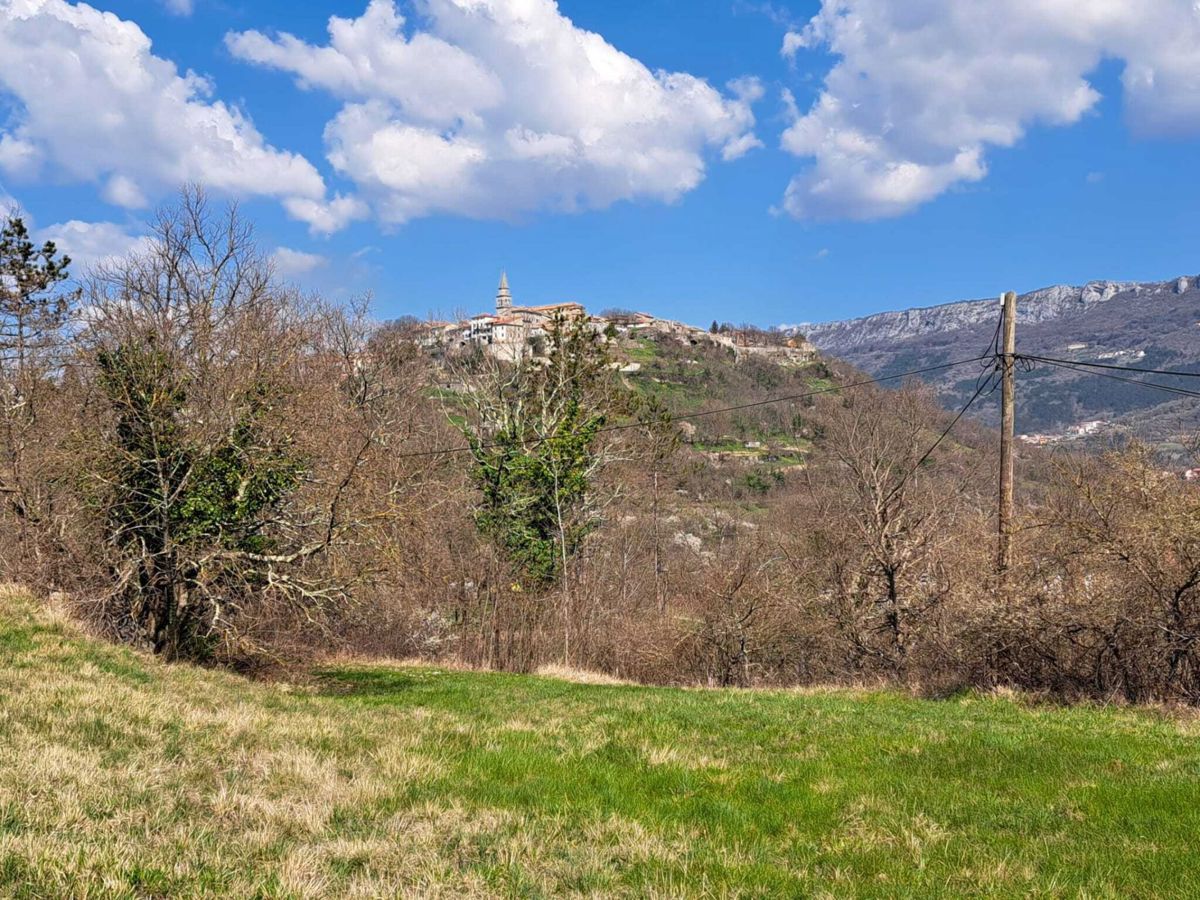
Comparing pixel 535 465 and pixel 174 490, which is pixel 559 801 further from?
pixel 535 465

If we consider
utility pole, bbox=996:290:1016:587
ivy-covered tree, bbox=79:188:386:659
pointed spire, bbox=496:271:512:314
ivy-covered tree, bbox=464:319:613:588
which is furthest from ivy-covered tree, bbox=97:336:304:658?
pointed spire, bbox=496:271:512:314

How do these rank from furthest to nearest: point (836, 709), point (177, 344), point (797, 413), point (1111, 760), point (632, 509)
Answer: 1. point (797, 413)
2. point (632, 509)
3. point (177, 344)
4. point (836, 709)
5. point (1111, 760)

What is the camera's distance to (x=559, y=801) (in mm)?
6875

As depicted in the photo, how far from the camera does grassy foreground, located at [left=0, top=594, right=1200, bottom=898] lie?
484cm

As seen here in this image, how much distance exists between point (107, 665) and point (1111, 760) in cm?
1285

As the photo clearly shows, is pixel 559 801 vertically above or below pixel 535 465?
below

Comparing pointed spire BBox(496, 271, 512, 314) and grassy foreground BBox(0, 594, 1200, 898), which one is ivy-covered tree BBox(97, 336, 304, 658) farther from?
pointed spire BBox(496, 271, 512, 314)

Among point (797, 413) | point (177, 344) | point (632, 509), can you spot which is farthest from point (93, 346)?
point (797, 413)

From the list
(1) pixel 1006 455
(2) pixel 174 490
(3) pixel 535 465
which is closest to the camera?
(2) pixel 174 490

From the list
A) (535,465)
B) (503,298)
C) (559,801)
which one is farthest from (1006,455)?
(503,298)

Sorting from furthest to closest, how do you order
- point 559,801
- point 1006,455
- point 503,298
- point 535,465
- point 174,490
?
point 503,298 → point 535,465 → point 1006,455 → point 174,490 → point 559,801

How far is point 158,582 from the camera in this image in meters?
16.9

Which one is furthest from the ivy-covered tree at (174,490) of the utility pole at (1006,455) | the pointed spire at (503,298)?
the pointed spire at (503,298)

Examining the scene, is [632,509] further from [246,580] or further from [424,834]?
[424,834]
